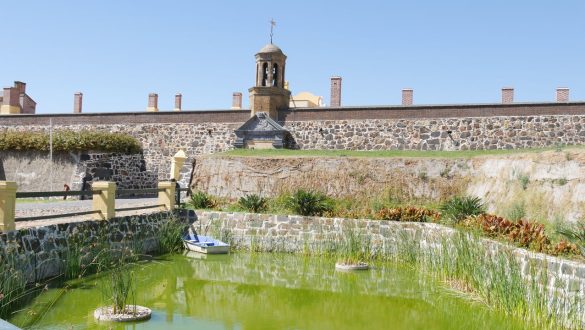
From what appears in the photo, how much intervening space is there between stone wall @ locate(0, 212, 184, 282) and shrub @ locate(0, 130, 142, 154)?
1130 cm

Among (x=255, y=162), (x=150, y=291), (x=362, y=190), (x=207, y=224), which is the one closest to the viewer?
(x=150, y=291)

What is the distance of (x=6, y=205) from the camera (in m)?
10.6

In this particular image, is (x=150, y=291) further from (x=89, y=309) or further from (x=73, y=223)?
(x=73, y=223)

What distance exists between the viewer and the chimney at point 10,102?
3609cm

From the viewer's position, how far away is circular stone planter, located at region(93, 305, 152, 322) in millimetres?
9180

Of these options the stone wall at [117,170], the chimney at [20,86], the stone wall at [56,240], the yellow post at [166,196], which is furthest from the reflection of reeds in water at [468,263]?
the chimney at [20,86]

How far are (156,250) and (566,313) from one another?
1155 centimetres

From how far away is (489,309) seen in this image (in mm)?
10078

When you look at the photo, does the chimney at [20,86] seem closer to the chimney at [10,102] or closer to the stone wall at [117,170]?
the chimney at [10,102]

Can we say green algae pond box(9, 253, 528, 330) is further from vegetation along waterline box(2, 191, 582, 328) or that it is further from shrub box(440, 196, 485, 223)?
shrub box(440, 196, 485, 223)

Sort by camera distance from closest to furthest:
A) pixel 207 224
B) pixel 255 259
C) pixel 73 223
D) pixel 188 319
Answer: pixel 188 319 → pixel 73 223 → pixel 255 259 → pixel 207 224

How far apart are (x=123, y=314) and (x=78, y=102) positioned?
98.5ft

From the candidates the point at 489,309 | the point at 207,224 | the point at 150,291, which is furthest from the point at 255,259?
the point at 489,309

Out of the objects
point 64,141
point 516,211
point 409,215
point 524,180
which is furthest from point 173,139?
point 516,211
